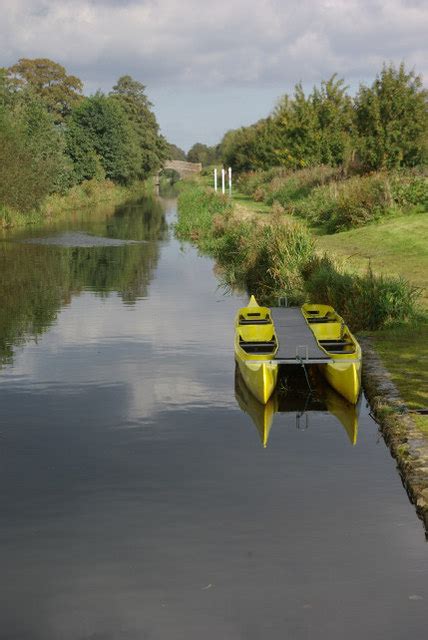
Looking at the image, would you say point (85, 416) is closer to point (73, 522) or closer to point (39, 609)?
point (73, 522)

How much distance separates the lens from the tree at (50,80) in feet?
336

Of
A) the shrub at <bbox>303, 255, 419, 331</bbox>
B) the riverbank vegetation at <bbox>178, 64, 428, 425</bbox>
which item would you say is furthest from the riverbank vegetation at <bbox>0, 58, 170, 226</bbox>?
the shrub at <bbox>303, 255, 419, 331</bbox>

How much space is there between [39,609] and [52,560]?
825 millimetres

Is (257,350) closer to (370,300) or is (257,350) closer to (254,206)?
(370,300)

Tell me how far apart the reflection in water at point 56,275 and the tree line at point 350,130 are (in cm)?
1103

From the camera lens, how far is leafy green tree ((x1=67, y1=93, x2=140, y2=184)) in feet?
251

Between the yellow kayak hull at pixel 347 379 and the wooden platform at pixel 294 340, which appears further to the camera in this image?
the wooden platform at pixel 294 340

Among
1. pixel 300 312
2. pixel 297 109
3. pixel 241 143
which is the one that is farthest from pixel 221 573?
pixel 241 143

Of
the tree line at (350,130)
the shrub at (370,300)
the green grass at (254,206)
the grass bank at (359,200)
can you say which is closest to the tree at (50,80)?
the tree line at (350,130)

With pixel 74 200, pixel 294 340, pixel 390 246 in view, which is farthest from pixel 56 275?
pixel 74 200

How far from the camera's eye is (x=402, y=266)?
2498cm

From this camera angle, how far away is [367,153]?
41875 mm

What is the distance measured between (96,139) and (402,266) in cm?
5991

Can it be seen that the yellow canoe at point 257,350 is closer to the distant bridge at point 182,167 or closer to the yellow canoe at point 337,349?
the yellow canoe at point 337,349
